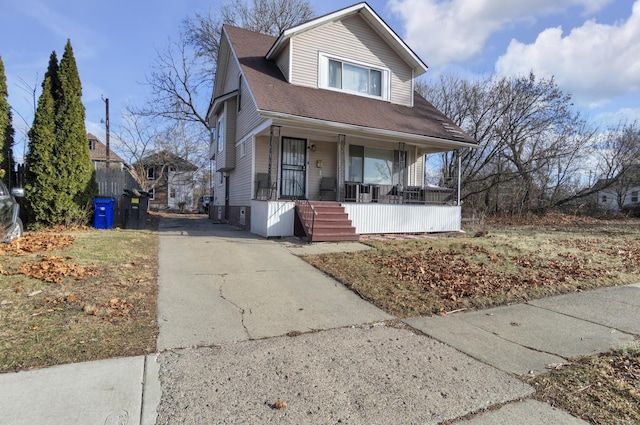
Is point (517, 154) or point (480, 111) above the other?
point (480, 111)

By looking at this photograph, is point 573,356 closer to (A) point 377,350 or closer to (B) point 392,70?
(A) point 377,350

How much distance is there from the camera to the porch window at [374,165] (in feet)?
45.2

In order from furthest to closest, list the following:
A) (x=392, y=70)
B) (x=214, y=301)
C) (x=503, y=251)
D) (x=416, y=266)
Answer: (x=392, y=70) → (x=503, y=251) → (x=416, y=266) → (x=214, y=301)

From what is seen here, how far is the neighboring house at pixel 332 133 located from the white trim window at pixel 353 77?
0.04 metres

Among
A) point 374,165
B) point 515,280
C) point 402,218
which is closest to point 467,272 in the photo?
point 515,280

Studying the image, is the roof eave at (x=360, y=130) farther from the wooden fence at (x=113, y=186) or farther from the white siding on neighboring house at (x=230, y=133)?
the wooden fence at (x=113, y=186)

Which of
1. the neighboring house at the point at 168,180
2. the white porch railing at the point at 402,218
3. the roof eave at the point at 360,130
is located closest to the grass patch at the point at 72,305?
the roof eave at the point at 360,130

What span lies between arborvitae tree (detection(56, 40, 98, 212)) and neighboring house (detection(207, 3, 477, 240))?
5117mm

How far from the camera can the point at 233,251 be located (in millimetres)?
8180

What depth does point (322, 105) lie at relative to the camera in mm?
11867

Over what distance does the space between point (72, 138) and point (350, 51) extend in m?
9.98

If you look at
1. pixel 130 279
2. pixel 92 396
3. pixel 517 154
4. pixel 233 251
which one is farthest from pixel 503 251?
pixel 517 154

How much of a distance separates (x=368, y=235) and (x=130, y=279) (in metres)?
7.51

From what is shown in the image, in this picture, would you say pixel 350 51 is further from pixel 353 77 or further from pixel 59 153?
pixel 59 153
